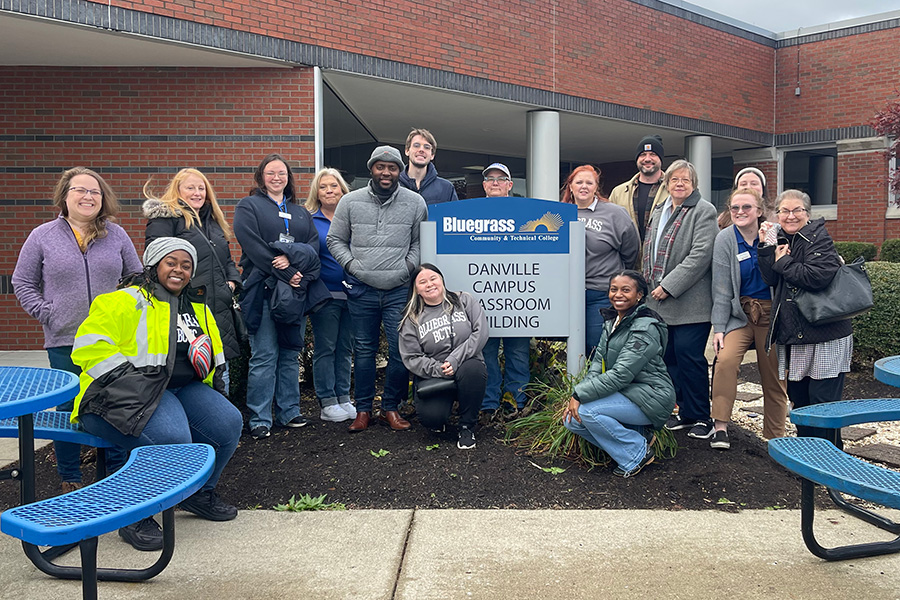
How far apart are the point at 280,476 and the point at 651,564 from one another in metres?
2.20

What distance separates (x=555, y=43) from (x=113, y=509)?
10965 millimetres

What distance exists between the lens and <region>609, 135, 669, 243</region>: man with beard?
5.56 metres

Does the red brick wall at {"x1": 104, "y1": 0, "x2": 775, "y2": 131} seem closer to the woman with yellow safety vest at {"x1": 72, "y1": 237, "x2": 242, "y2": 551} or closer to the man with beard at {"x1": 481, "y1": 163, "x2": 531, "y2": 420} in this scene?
the woman with yellow safety vest at {"x1": 72, "y1": 237, "x2": 242, "y2": 551}

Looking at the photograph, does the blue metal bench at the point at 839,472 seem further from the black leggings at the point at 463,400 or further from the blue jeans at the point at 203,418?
the blue jeans at the point at 203,418

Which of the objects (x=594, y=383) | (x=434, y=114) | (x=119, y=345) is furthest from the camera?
(x=434, y=114)

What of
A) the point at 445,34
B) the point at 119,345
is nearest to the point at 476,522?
the point at 119,345

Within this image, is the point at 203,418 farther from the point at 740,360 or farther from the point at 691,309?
the point at 740,360

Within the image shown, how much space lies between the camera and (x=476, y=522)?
3.49 meters

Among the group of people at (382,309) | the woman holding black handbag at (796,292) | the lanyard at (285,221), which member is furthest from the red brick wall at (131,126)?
the woman holding black handbag at (796,292)

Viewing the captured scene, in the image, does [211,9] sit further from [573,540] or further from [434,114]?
[573,540]

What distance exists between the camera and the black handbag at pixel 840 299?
4105mm

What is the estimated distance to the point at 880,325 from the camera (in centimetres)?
704

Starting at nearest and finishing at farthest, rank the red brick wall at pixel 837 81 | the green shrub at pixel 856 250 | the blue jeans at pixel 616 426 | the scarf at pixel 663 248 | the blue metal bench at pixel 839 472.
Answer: the blue metal bench at pixel 839 472, the blue jeans at pixel 616 426, the scarf at pixel 663 248, the green shrub at pixel 856 250, the red brick wall at pixel 837 81

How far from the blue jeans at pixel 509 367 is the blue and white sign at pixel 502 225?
2.28ft
